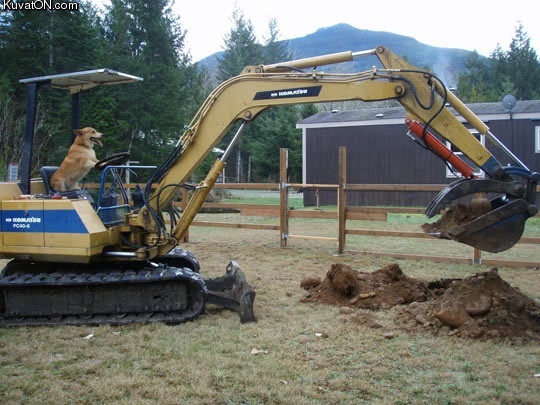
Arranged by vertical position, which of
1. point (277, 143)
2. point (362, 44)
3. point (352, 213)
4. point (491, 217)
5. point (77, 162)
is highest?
point (362, 44)

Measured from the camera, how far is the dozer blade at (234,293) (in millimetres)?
5551

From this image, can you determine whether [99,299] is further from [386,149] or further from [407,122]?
[386,149]

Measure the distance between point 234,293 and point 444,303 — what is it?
2377 mm

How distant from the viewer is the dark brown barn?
1878cm

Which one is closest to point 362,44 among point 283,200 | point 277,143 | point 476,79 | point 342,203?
point 476,79

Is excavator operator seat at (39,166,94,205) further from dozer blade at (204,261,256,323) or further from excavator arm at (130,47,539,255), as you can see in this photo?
dozer blade at (204,261,256,323)

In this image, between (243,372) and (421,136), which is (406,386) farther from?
(421,136)

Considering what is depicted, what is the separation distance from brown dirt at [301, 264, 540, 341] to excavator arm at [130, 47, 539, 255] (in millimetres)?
537

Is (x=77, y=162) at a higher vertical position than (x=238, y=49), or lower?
lower

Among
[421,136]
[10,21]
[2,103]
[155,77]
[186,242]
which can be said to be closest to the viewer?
[421,136]

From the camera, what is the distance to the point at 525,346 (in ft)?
15.7

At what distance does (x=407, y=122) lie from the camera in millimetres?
5770

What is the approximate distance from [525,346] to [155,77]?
2480cm

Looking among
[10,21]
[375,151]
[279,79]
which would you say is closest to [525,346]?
[279,79]
